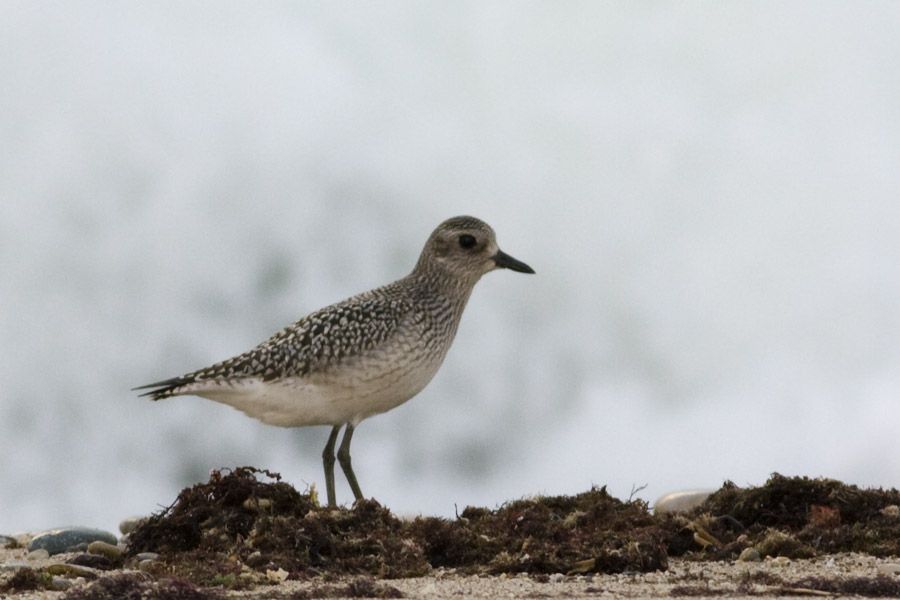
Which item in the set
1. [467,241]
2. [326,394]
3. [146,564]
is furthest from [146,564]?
[467,241]

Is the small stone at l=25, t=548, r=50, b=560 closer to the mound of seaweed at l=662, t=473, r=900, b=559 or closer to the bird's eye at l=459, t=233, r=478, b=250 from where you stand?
the bird's eye at l=459, t=233, r=478, b=250

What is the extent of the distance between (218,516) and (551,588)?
324 cm

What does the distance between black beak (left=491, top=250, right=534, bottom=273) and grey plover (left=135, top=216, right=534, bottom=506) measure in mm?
1121

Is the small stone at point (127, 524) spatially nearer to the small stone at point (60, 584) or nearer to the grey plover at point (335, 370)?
the grey plover at point (335, 370)

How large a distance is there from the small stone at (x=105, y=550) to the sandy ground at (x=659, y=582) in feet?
5.13

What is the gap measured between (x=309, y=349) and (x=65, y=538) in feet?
9.76

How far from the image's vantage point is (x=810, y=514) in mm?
12969

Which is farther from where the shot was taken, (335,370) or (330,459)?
(330,459)

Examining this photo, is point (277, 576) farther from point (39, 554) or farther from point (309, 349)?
point (309, 349)

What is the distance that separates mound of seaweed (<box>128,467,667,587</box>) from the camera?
1167cm

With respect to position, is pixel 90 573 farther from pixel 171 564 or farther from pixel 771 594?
pixel 771 594

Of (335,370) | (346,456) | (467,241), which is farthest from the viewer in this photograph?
(467,241)

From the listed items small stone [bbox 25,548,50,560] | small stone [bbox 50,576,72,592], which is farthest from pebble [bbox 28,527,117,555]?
small stone [bbox 50,576,72,592]

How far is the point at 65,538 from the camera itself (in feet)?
45.7
